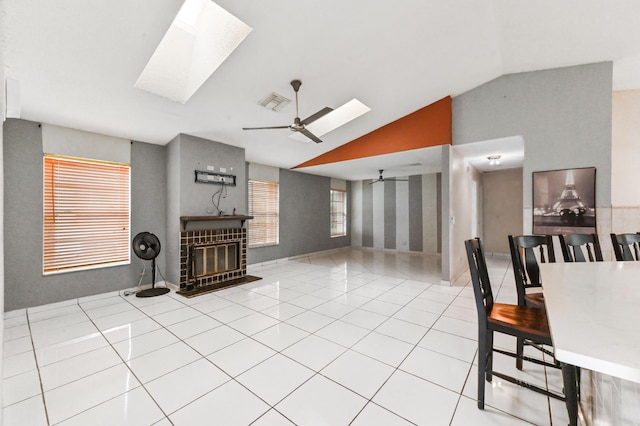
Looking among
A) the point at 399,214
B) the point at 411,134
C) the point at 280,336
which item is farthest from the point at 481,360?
the point at 399,214

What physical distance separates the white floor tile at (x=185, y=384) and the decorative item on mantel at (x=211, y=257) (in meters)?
2.22

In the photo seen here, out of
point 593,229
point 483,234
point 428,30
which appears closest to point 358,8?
point 428,30

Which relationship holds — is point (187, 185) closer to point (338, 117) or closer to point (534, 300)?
point (338, 117)

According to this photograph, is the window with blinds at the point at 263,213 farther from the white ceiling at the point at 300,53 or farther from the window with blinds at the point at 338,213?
the window with blinds at the point at 338,213

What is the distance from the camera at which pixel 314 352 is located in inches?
100

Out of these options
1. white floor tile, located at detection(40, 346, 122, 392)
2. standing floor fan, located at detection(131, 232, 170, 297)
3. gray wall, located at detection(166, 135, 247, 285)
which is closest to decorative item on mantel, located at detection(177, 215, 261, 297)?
gray wall, located at detection(166, 135, 247, 285)

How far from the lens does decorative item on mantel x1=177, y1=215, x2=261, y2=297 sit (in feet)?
15.0

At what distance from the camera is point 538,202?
4125mm

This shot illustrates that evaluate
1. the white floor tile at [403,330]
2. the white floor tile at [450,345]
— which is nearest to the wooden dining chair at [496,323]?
the white floor tile at [450,345]

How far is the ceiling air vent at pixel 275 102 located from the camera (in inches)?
148

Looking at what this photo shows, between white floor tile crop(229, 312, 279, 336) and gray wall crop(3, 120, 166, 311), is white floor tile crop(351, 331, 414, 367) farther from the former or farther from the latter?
gray wall crop(3, 120, 166, 311)

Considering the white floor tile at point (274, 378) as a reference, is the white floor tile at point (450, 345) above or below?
above

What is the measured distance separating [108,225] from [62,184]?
2.78 feet

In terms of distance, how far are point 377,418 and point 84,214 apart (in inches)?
194
